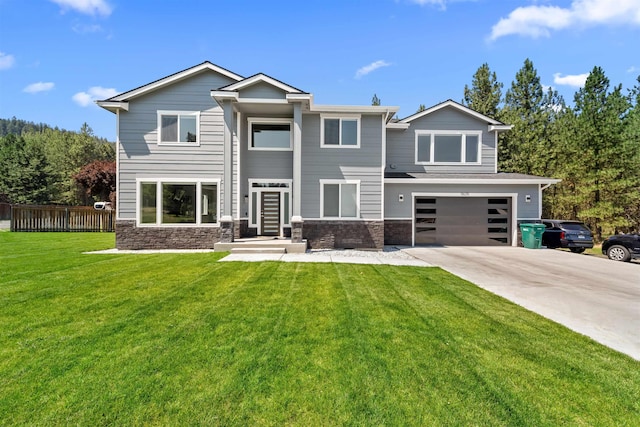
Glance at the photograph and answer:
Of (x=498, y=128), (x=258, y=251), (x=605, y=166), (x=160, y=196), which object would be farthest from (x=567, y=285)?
(x=605, y=166)

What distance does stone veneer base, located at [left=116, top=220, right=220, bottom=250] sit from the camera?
1154 centimetres

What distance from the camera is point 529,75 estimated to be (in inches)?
938

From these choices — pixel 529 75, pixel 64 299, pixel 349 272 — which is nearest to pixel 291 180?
pixel 349 272

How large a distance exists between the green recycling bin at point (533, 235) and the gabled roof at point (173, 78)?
1315 centimetres

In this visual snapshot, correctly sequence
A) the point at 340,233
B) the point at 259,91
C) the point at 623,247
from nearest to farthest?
the point at 623,247 < the point at 259,91 < the point at 340,233

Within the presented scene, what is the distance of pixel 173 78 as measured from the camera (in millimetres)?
11516

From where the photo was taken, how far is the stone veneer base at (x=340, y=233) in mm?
12117

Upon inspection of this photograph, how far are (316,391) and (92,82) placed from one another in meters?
18.3

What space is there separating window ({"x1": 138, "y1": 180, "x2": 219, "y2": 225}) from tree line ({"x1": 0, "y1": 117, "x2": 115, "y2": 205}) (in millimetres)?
20171

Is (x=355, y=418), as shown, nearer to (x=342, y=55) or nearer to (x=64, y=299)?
(x=64, y=299)

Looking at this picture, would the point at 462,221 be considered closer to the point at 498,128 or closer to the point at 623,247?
the point at 498,128

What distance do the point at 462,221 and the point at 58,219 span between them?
2307cm

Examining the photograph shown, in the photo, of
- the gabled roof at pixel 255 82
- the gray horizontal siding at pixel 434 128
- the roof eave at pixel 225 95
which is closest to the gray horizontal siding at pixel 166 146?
the roof eave at pixel 225 95

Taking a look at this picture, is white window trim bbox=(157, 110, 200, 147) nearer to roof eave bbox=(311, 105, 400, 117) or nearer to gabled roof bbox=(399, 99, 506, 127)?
roof eave bbox=(311, 105, 400, 117)
